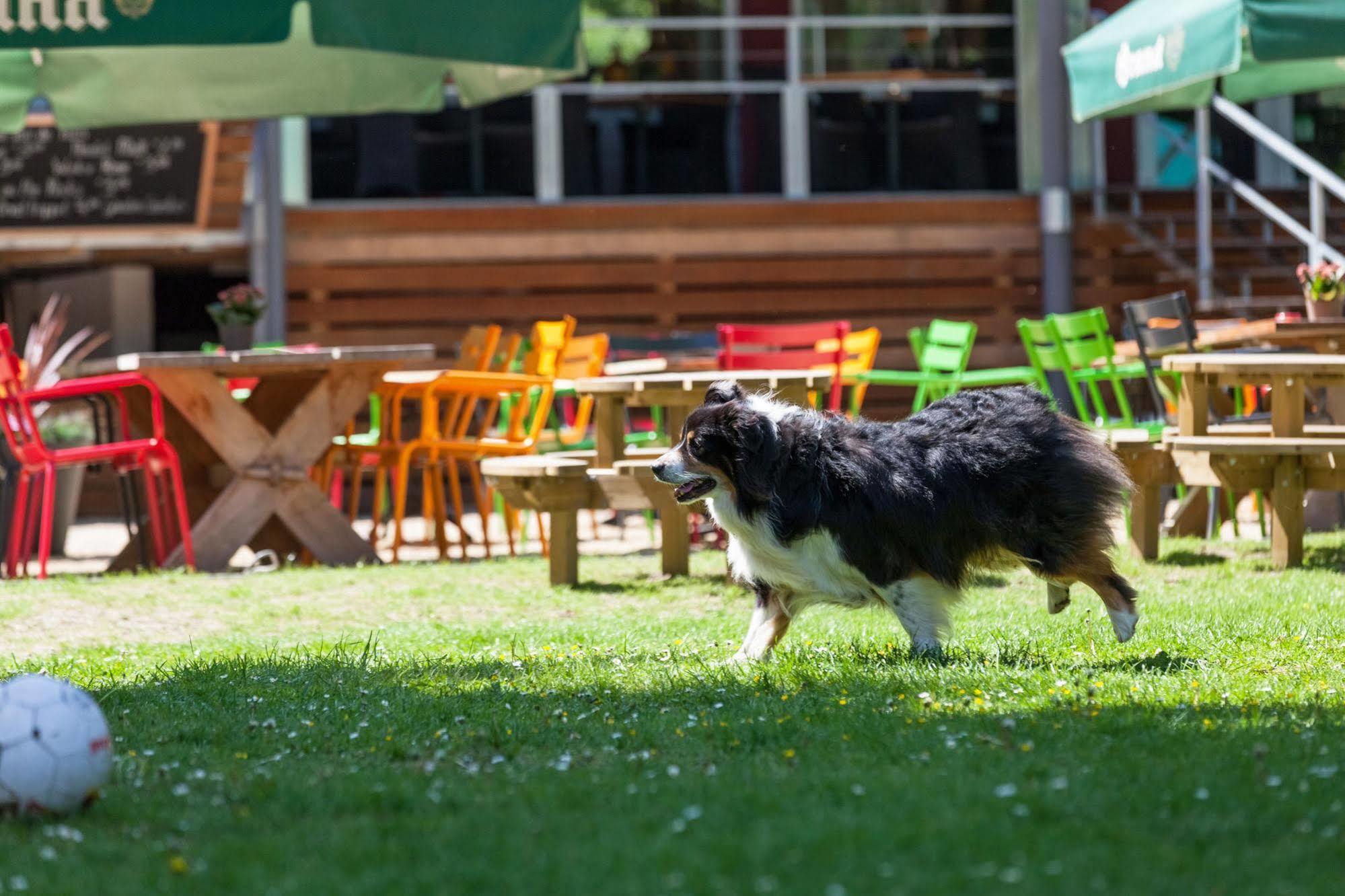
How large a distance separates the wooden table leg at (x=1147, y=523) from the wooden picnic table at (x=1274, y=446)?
44 cm

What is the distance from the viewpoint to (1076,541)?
5.11 metres

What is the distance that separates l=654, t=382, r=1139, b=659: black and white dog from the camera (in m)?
5.05

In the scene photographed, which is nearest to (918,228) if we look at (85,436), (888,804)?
(85,436)

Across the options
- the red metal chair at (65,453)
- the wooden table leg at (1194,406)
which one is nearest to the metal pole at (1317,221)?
the wooden table leg at (1194,406)

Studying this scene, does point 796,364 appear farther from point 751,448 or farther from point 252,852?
point 252,852

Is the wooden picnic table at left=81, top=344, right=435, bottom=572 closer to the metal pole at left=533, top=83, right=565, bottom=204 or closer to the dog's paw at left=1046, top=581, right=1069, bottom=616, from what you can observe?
the dog's paw at left=1046, top=581, right=1069, bottom=616

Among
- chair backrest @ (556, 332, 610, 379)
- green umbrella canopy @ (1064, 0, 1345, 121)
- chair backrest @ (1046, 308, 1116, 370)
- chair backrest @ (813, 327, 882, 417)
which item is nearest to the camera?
A: green umbrella canopy @ (1064, 0, 1345, 121)

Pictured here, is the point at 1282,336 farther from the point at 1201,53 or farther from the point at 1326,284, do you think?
the point at 1201,53

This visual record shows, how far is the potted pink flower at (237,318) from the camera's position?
859 cm

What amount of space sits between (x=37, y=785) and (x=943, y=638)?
2.79 metres

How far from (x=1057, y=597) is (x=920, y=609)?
2.84ft

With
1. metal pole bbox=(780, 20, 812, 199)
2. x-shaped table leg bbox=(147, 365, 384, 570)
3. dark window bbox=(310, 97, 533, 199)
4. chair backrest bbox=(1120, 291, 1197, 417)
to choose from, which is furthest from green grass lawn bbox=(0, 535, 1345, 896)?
metal pole bbox=(780, 20, 812, 199)

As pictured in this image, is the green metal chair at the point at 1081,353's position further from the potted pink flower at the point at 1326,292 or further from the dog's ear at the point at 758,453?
the dog's ear at the point at 758,453

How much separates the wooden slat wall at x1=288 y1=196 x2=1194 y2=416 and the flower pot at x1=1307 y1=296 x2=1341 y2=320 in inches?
206
